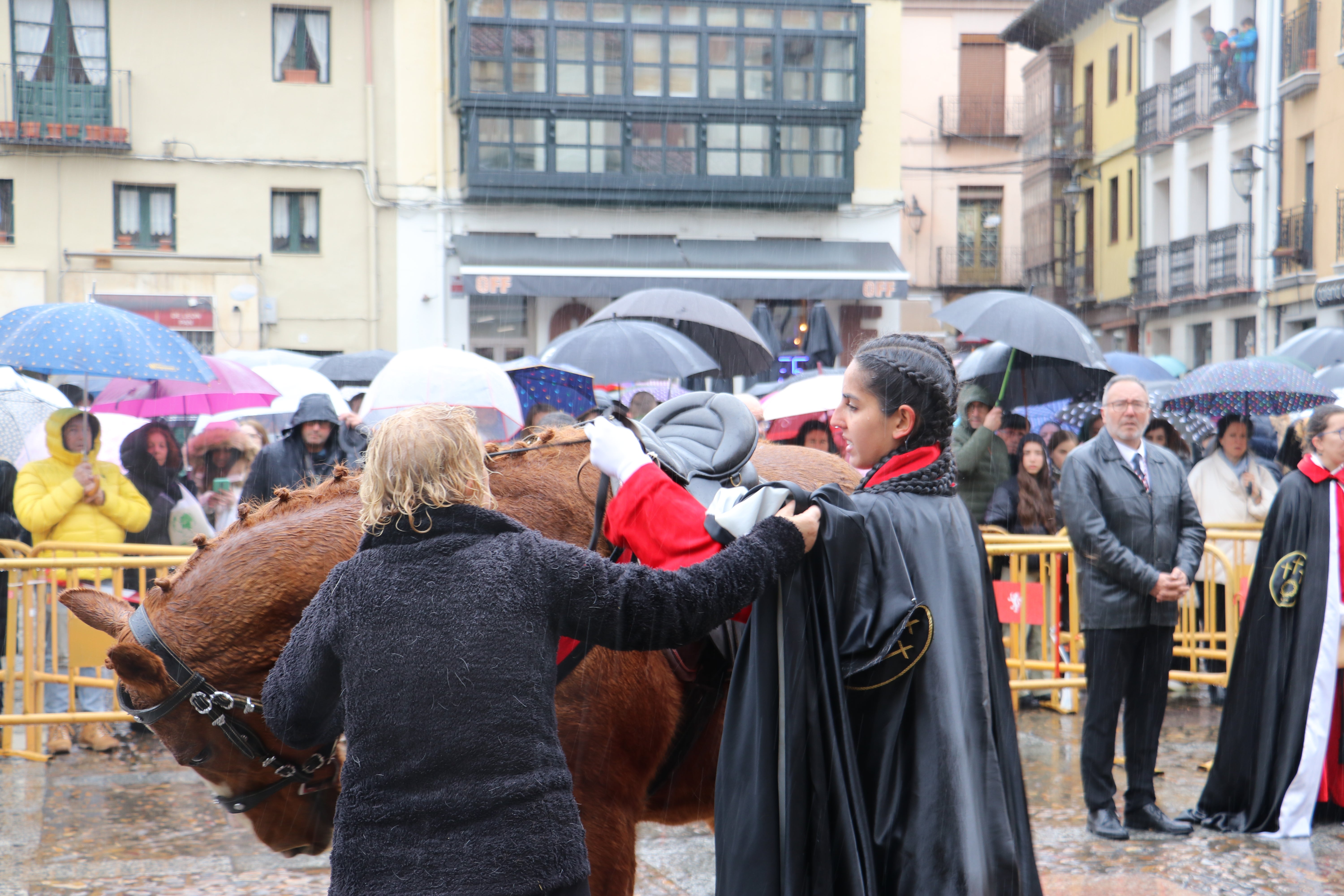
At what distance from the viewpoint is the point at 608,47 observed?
26547mm

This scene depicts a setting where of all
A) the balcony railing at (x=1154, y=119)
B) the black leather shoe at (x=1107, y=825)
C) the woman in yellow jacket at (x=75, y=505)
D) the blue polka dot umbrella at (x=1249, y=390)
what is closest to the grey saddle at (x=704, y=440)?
the black leather shoe at (x=1107, y=825)

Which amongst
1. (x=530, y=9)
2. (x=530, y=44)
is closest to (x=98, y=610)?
(x=530, y=44)

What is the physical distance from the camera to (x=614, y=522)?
2797 mm

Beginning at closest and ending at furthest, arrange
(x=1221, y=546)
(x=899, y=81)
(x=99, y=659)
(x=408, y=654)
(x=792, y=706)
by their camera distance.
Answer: (x=408, y=654)
(x=792, y=706)
(x=99, y=659)
(x=1221, y=546)
(x=899, y=81)

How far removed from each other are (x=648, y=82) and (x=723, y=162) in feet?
7.57

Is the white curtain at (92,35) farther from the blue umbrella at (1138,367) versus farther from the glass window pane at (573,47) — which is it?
the blue umbrella at (1138,367)

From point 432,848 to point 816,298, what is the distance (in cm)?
2434

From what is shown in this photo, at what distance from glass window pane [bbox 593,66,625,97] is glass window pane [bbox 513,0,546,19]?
1.53 m

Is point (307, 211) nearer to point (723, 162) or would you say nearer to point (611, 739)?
point (723, 162)

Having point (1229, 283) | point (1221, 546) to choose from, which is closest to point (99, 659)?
point (1221, 546)

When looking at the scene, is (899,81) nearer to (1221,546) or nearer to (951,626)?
(1221,546)

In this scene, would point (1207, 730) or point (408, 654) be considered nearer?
point (408, 654)

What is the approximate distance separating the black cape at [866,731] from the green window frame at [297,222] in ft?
80.7

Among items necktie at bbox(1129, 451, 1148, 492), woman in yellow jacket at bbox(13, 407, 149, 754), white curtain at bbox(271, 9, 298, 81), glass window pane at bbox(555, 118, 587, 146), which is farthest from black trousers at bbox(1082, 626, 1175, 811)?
white curtain at bbox(271, 9, 298, 81)
